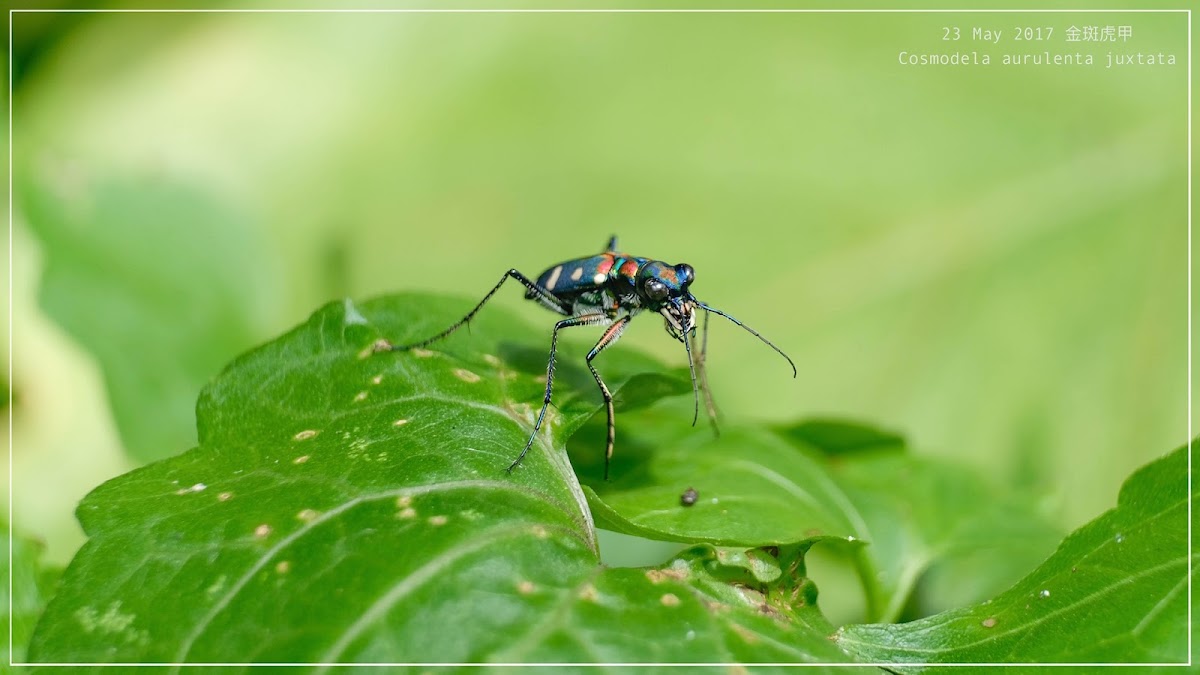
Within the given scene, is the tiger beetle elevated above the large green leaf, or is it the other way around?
the tiger beetle

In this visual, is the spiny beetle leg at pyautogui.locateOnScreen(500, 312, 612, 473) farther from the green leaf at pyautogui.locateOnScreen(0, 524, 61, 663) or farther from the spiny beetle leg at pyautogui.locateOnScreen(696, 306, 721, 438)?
the green leaf at pyautogui.locateOnScreen(0, 524, 61, 663)

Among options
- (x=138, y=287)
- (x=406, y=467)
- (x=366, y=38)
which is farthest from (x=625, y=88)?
(x=406, y=467)

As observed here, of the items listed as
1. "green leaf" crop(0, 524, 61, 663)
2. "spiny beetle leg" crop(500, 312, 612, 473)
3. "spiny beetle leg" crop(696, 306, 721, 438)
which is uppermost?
"spiny beetle leg" crop(500, 312, 612, 473)

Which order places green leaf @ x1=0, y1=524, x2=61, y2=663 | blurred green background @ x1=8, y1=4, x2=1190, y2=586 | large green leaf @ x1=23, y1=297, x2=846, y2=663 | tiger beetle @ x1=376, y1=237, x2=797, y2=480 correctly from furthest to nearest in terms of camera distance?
1. blurred green background @ x1=8, y1=4, x2=1190, y2=586
2. tiger beetle @ x1=376, y1=237, x2=797, y2=480
3. green leaf @ x1=0, y1=524, x2=61, y2=663
4. large green leaf @ x1=23, y1=297, x2=846, y2=663

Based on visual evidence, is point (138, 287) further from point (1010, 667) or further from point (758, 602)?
point (1010, 667)

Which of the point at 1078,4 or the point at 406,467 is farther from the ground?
the point at 1078,4

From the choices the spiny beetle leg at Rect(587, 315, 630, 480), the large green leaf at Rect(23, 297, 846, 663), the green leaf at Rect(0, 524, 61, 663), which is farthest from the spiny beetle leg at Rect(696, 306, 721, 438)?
the green leaf at Rect(0, 524, 61, 663)

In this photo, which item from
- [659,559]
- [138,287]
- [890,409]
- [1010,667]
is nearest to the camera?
[1010,667]

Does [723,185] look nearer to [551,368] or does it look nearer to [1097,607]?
[551,368]
